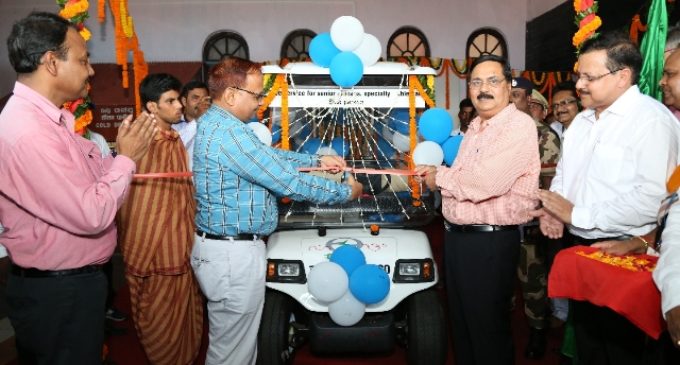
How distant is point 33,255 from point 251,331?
3.38 feet

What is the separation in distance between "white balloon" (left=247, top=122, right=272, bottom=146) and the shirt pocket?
5.82 feet

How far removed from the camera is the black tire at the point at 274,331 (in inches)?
105

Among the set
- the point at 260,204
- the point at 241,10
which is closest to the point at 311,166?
the point at 260,204

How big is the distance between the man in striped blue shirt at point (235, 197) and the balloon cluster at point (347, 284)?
0.29m

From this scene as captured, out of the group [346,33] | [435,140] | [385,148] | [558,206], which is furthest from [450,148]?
Answer: [558,206]

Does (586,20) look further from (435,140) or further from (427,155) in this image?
(427,155)

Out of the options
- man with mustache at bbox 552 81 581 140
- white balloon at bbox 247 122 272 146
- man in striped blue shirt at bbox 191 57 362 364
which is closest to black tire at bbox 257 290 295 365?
man in striped blue shirt at bbox 191 57 362 364

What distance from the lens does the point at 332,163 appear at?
2.70 metres

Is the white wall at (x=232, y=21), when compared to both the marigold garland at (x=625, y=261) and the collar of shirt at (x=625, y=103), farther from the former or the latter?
the marigold garland at (x=625, y=261)

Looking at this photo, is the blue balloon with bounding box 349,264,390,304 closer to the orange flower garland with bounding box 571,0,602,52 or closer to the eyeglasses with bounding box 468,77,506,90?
the eyeglasses with bounding box 468,77,506,90

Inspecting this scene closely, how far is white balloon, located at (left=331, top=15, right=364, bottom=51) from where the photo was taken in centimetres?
303

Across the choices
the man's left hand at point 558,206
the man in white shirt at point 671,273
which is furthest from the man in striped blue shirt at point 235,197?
the man in white shirt at point 671,273

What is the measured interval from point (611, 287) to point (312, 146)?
2190 mm

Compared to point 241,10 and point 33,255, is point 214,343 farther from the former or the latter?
point 241,10
